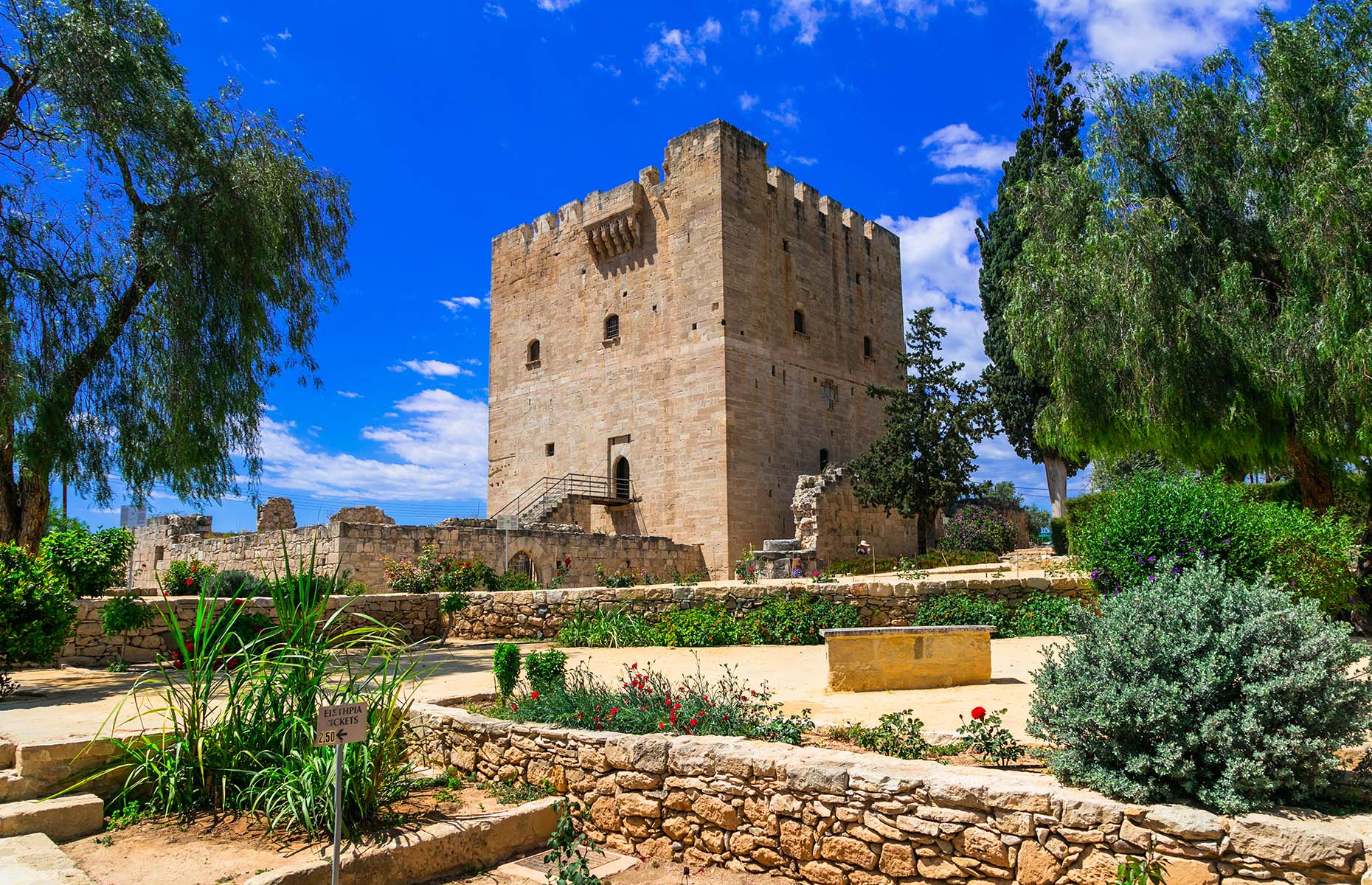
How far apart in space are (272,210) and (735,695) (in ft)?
33.7

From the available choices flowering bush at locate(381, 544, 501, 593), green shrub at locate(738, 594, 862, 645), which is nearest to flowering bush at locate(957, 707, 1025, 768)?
green shrub at locate(738, 594, 862, 645)

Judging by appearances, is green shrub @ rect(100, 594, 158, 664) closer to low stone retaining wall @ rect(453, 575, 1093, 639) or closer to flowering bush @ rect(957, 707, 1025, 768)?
low stone retaining wall @ rect(453, 575, 1093, 639)

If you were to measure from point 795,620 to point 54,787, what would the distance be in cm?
803

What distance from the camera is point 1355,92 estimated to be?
11.8m

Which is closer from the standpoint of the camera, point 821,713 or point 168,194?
point 821,713

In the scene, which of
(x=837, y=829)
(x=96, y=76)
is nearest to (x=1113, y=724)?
(x=837, y=829)

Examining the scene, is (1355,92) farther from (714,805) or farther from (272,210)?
(272,210)

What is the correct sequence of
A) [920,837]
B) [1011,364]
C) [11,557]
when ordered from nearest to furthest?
[920,837] → [11,557] → [1011,364]

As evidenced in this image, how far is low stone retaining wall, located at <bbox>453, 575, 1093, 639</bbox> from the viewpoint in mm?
11070

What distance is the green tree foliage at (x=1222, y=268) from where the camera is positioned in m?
11.4

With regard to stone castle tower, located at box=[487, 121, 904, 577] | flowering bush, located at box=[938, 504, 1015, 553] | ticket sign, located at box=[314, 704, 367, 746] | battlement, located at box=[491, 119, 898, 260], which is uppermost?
battlement, located at box=[491, 119, 898, 260]

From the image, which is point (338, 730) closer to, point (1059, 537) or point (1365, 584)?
point (1365, 584)

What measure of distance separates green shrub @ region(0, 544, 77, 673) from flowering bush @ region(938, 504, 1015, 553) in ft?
65.3

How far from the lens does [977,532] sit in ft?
75.9
